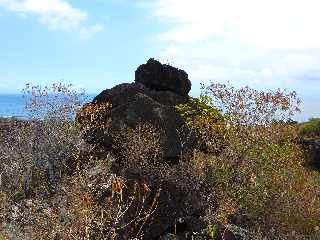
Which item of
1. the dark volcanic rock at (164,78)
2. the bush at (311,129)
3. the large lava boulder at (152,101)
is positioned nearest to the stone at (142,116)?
the large lava boulder at (152,101)

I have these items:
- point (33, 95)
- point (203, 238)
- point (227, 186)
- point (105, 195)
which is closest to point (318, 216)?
point (227, 186)

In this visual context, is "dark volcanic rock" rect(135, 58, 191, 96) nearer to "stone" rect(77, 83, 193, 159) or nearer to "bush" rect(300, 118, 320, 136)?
"stone" rect(77, 83, 193, 159)

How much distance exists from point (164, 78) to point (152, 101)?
9.04ft

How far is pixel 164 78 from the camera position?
84.4ft

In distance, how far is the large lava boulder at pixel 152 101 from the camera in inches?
882

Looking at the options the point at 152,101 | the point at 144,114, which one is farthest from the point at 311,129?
the point at 144,114

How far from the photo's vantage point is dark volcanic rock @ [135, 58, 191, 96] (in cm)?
2561

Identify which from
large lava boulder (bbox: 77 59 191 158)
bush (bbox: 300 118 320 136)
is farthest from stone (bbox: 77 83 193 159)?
bush (bbox: 300 118 320 136)

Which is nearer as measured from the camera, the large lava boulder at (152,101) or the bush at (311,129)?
the large lava boulder at (152,101)

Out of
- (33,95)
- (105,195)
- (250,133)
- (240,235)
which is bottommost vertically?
(240,235)

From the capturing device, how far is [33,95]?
2228 cm

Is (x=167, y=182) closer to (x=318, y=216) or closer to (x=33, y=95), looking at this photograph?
(x=318, y=216)

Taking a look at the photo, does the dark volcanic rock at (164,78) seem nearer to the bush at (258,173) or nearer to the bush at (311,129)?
the bush at (258,173)

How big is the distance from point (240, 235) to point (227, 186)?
315cm
